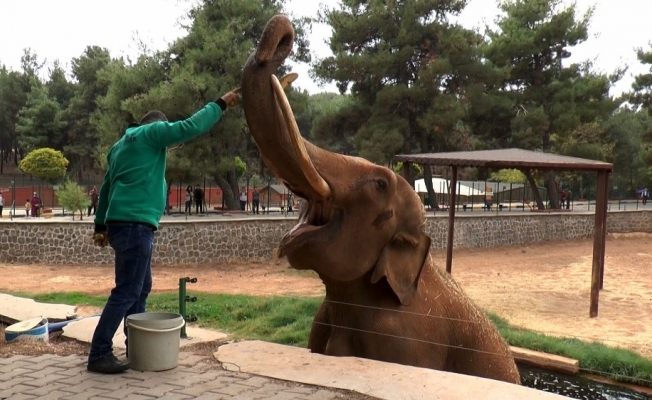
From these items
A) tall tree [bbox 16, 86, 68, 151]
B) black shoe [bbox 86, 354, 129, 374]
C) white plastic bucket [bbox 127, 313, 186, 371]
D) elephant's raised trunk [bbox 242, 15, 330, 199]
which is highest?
tall tree [bbox 16, 86, 68, 151]

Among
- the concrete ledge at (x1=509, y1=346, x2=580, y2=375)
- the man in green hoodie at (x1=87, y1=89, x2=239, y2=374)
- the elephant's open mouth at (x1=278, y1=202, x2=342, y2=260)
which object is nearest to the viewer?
the elephant's open mouth at (x1=278, y1=202, x2=342, y2=260)

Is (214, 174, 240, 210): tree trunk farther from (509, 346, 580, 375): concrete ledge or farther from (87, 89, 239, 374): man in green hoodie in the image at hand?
(87, 89, 239, 374): man in green hoodie

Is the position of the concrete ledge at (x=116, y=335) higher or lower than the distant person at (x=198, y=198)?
lower

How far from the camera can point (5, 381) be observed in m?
3.37

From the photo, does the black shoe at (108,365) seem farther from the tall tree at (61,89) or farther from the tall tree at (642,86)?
the tall tree at (61,89)

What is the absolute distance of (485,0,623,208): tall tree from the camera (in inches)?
1147

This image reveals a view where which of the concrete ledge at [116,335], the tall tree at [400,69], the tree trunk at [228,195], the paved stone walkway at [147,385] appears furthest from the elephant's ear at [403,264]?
the tree trunk at [228,195]

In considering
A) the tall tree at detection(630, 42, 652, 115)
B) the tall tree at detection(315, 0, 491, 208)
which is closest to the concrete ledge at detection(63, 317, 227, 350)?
the tall tree at detection(315, 0, 491, 208)

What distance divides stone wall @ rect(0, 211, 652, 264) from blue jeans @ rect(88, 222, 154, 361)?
14679mm

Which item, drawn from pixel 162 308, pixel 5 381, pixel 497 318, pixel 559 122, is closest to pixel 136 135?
pixel 5 381

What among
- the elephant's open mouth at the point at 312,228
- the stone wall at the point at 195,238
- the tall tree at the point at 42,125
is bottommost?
the stone wall at the point at 195,238

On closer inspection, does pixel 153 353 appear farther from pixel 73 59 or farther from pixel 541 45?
pixel 73 59

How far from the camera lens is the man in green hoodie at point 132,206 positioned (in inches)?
135

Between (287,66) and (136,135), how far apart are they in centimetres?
2617
